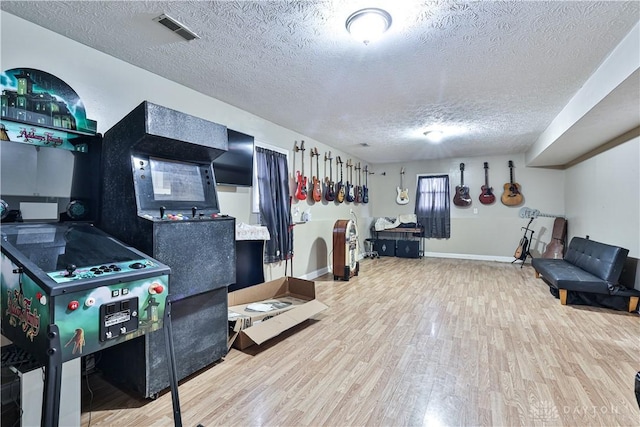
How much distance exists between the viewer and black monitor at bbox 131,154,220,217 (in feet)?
6.04

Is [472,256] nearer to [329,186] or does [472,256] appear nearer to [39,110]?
[329,186]

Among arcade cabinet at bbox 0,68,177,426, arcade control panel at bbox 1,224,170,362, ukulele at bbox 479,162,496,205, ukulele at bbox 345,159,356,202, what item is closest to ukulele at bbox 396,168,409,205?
ukulele at bbox 345,159,356,202

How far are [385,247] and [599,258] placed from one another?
396cm

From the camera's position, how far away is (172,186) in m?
2.02

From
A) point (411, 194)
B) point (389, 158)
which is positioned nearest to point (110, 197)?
point (389, 158)

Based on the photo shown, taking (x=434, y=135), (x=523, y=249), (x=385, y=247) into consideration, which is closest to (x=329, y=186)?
(x=434, y=135)

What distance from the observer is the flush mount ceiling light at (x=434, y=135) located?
15.0 ft

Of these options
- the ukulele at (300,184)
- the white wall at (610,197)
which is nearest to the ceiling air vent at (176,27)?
the ukulele at (300,184)

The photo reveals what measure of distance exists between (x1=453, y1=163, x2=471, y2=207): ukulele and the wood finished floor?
3.58 metres

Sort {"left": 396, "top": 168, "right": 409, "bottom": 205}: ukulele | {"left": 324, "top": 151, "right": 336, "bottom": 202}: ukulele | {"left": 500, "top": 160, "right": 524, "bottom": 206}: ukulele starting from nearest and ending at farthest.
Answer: {"left": 324, "top": 151, "right": 336, "bottom": 202}: ukulele → {"left": 500, "top": 160, "right": 524, "bottom": 206}: ukulele → {"left": 396, "top": 168, "right": 409, "bottom": 205}: ukulele

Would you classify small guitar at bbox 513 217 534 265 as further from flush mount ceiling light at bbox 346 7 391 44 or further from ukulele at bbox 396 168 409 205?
flush mount ceiling light at bbox 346 7 391 44

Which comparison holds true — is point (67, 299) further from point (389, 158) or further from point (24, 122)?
point (389, 158)

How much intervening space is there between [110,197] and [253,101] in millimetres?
1909

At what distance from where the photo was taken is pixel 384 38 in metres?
2.07
